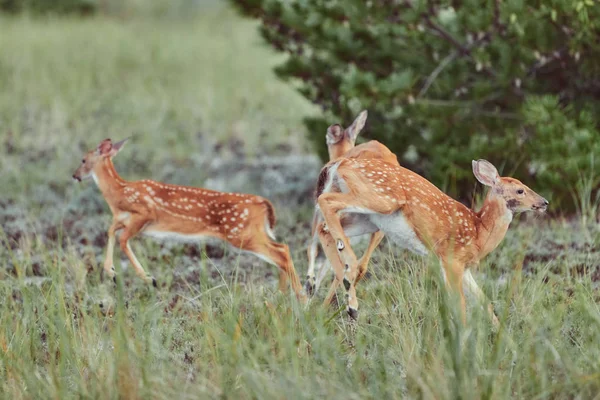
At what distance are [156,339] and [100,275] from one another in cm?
228

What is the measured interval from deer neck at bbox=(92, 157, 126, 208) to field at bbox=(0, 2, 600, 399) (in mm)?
439

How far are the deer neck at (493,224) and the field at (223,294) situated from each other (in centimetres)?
16

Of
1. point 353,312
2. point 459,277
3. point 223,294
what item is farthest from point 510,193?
point 223,294

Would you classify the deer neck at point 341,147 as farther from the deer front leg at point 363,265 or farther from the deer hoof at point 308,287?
the deer hoof at point 308,287

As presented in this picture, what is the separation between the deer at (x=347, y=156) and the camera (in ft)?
18.1

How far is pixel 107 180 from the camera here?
6.91 meters

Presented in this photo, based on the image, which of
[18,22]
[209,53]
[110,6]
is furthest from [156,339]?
[110,6]

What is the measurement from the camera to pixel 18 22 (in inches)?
787

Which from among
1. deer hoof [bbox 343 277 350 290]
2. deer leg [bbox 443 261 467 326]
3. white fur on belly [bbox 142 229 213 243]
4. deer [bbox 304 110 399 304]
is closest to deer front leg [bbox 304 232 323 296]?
deer [bbox 304 110 399 304]

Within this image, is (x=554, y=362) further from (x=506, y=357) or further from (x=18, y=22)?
(x=18, y=22)

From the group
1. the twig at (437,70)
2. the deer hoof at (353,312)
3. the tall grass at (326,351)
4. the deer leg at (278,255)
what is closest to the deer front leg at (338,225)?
the deer hoof at (353,312)

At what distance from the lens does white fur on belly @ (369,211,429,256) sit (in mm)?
5047

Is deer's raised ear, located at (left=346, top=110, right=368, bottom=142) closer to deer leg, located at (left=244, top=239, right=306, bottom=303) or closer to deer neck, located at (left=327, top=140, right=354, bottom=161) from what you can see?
deer neck, located at (left=327, top=140, right=354, bottom=161)

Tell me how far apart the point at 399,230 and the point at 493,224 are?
1.62 ft
